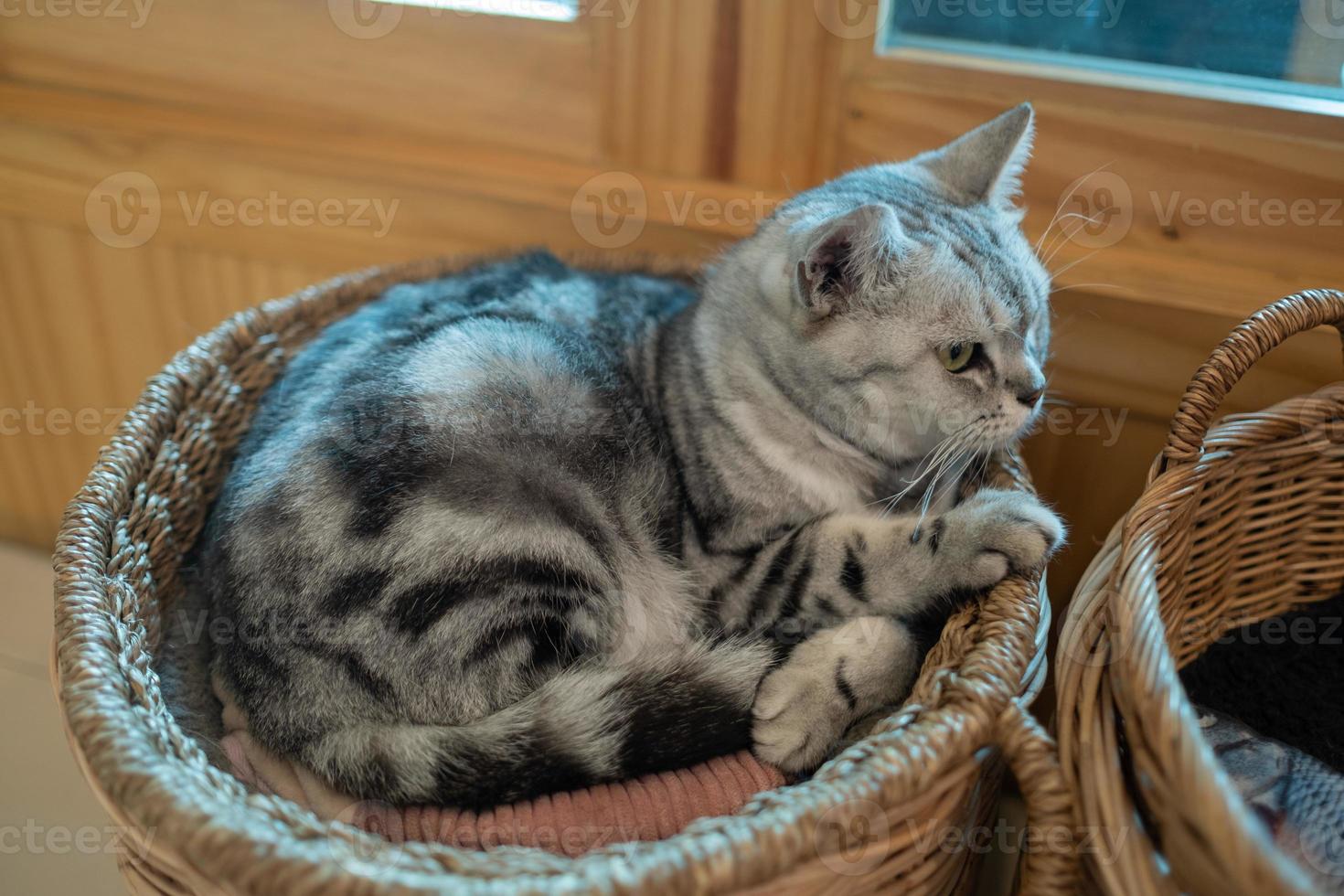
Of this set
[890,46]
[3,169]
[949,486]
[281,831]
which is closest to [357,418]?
[281,831]

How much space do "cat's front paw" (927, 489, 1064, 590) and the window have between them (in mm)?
720

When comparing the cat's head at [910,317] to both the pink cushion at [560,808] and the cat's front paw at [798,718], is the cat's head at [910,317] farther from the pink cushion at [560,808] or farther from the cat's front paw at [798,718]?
the pink cushion at [560,808]

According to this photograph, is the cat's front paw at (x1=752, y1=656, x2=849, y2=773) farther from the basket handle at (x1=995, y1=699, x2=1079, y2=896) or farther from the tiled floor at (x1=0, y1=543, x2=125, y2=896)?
the tiled floor at (x1=0, y1=543, x2=125, y2=896)

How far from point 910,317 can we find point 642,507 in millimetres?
377

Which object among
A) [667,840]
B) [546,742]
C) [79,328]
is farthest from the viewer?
[79,328]

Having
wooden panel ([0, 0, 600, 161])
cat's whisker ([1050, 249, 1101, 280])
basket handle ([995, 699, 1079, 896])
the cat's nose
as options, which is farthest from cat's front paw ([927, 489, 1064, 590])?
wooden panel ([0, 0, 600, 161])

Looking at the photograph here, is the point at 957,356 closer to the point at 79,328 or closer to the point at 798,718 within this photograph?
the point at 798,718

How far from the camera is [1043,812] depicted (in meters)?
0.77

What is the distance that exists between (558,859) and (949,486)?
64cm

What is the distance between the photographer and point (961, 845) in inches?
37.0

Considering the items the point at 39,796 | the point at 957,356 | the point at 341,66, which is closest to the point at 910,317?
the point at 957,356

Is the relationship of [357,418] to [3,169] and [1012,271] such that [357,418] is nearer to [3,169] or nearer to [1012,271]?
[1012,271]

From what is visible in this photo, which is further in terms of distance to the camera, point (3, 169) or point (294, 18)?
point (3, 169)

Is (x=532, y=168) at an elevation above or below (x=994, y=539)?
above
